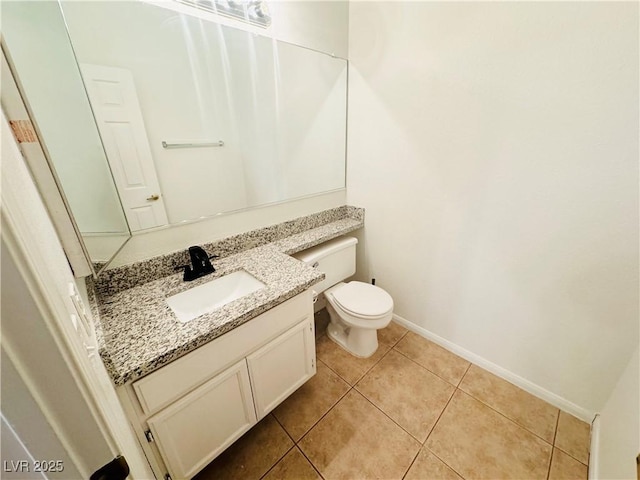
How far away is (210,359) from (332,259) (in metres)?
1.01

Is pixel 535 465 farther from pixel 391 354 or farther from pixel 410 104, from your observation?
pixel 410 104

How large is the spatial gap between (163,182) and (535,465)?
2202mm

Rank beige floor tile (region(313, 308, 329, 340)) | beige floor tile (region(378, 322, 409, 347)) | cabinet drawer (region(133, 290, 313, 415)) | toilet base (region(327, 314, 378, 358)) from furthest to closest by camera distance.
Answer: beige floor tile (region(313, 308, 329, 340)), beige floor tile (region(378, 322, 409, 347)), toilet base (region(327, 314, 378, 358)), cabinet drawer (region(133, 290, 313, 415))

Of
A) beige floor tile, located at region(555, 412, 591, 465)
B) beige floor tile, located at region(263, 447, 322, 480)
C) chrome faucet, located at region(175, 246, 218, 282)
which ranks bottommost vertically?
beige floor tile, located at region(555, 412, 591, 465)

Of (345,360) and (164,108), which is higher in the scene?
(164,108)

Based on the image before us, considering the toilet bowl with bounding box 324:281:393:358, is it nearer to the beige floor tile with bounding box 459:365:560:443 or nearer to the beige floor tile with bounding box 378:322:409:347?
the beige floor tile with bounding box 378:322:409:347

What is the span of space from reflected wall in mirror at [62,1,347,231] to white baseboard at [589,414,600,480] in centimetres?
200

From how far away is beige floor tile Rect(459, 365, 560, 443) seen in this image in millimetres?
1313

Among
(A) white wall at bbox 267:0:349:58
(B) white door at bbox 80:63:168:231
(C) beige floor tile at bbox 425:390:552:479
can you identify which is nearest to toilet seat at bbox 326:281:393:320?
(C) beige floor tile at bbox 425:390:552:479

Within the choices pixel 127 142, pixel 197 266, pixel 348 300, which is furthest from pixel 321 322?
pixel 127 142

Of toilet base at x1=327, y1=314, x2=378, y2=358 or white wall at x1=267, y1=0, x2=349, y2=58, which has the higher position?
white wall at x1=267, y1=0, x2=349, y2=58

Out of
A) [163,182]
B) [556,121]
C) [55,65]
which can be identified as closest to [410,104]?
[556,121]

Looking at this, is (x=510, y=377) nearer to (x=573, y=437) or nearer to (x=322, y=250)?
(x=573, y=437)

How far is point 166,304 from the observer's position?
102 cm
